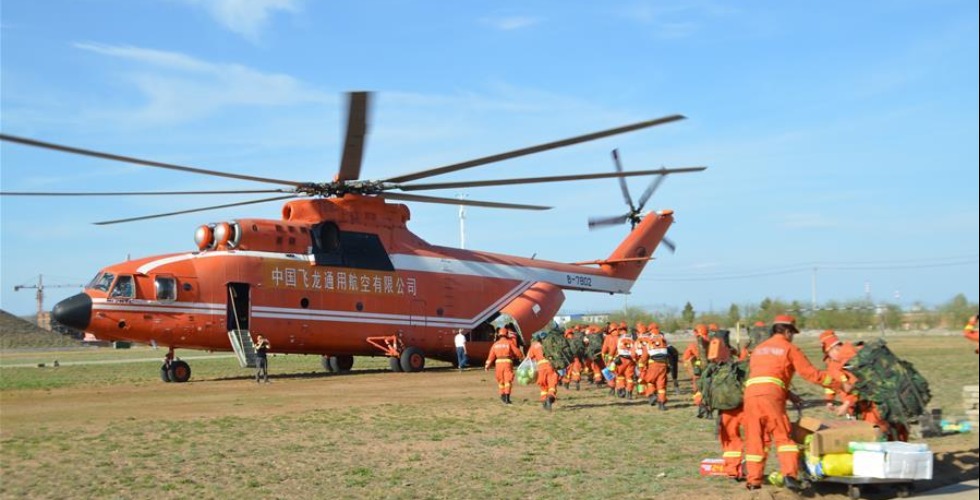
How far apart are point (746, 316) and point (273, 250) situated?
13389mm

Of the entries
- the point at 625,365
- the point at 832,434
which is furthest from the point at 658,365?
the point at 832,434

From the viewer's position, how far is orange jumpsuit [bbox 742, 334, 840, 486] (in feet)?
29.8

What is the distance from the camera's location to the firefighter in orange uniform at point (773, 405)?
9070 mm

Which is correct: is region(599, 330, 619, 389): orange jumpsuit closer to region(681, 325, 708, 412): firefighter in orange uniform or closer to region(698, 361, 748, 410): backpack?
region(681, 325, 708, 412): firefighter in orange uniform

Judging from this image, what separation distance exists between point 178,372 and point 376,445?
1279 cm

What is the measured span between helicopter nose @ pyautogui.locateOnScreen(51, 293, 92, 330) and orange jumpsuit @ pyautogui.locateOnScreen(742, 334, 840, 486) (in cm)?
1715

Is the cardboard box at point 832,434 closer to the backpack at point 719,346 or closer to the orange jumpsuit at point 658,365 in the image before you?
the orange jumpsuit at point 658,365

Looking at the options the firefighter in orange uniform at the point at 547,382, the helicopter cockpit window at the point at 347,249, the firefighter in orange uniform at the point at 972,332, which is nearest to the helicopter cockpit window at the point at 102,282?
the helicopter cockpit window at the point at 347,249

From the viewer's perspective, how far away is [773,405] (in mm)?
9180

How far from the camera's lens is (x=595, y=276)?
3209 cm

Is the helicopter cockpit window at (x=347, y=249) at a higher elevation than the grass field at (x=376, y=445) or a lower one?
higher

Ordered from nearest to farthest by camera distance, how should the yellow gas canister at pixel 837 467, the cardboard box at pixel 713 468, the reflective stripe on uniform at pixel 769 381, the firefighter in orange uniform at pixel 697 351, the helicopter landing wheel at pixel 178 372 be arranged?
1. the yellow gas canister at pixel 837 467
2. the reflective stripe on uniform at pixel 769 381
3. the cardboard box at pixel 713 468
4. the firefighter in orange uniform at pixel 697 351
5. the helicopter landing wheel at pixel 178 372

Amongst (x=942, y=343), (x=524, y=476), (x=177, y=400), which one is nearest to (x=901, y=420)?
(x=942, y=343)

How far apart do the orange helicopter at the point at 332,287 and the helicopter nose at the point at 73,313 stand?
Answer: 0.02 meters
